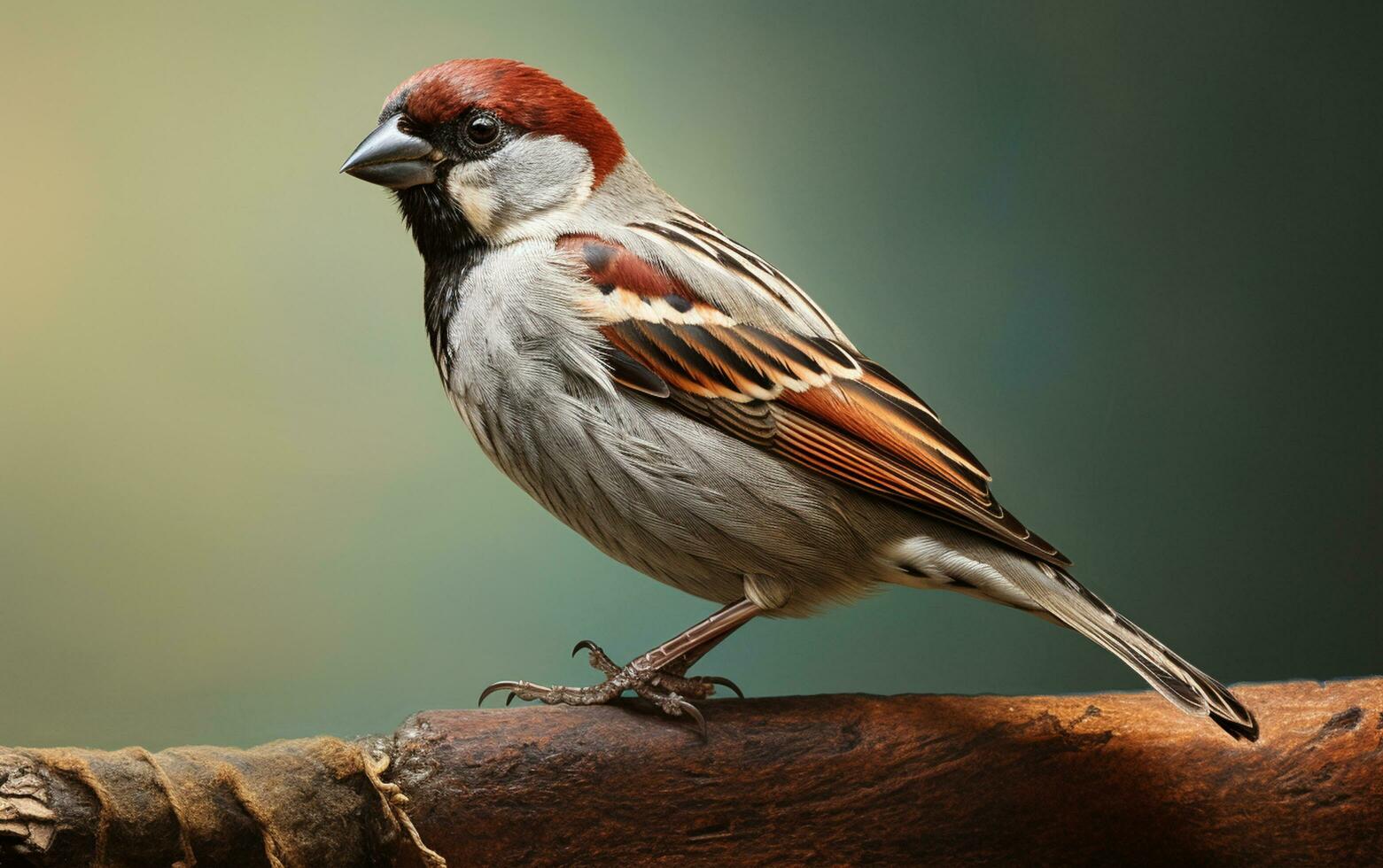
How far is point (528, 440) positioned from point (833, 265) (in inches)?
60.0

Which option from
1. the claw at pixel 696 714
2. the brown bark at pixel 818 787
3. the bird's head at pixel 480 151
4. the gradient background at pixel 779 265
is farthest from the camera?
the gradient background at pixel 779 265

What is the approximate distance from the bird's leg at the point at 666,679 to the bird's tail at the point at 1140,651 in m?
0.57

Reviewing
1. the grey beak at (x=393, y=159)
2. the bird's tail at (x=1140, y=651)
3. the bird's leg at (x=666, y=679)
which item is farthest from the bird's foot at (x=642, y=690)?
the grey beak at (x=393, y=159)

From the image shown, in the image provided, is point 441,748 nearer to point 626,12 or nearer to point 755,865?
point 755,865

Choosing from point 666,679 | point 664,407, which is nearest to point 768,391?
point 664,407

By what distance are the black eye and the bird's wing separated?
0.26 meters

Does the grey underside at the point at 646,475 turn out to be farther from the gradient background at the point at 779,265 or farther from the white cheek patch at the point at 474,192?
the gradient background at the point at 779,265

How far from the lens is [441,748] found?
2.16 m

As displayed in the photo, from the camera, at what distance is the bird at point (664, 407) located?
7.47 feet

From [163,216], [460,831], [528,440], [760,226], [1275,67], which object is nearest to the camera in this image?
[460,831]

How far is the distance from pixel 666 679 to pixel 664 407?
0.54m

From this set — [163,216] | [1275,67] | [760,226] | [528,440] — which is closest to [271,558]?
[163,216]

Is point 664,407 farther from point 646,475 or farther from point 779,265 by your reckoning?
point 779,265

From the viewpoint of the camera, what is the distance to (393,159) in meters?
2.36
